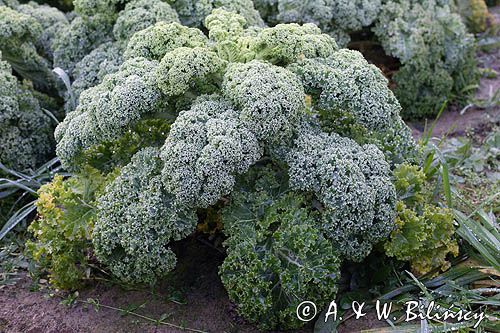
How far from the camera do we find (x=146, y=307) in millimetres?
3623

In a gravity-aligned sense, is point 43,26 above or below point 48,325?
above

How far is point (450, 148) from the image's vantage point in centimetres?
495

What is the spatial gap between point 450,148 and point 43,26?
3836 millimetres

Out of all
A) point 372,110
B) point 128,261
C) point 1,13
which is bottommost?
point 128,261

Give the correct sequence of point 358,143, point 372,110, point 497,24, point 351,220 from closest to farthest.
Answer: point 351,220
point 372,110
point 358,143
point 497,24

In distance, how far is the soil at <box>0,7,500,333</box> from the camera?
3.49 m

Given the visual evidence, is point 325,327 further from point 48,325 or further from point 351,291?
point 48,325

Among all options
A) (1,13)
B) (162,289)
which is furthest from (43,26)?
(162,289)

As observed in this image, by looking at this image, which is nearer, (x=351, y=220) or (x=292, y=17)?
(x=351, y=220)

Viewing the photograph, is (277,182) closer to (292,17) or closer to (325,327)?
(325,327)

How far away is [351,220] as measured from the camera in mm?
3229

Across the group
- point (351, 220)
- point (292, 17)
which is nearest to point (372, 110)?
point (351, 220)

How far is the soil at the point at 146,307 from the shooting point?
3488mm

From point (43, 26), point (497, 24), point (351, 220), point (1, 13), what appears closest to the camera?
point (351, 220)
